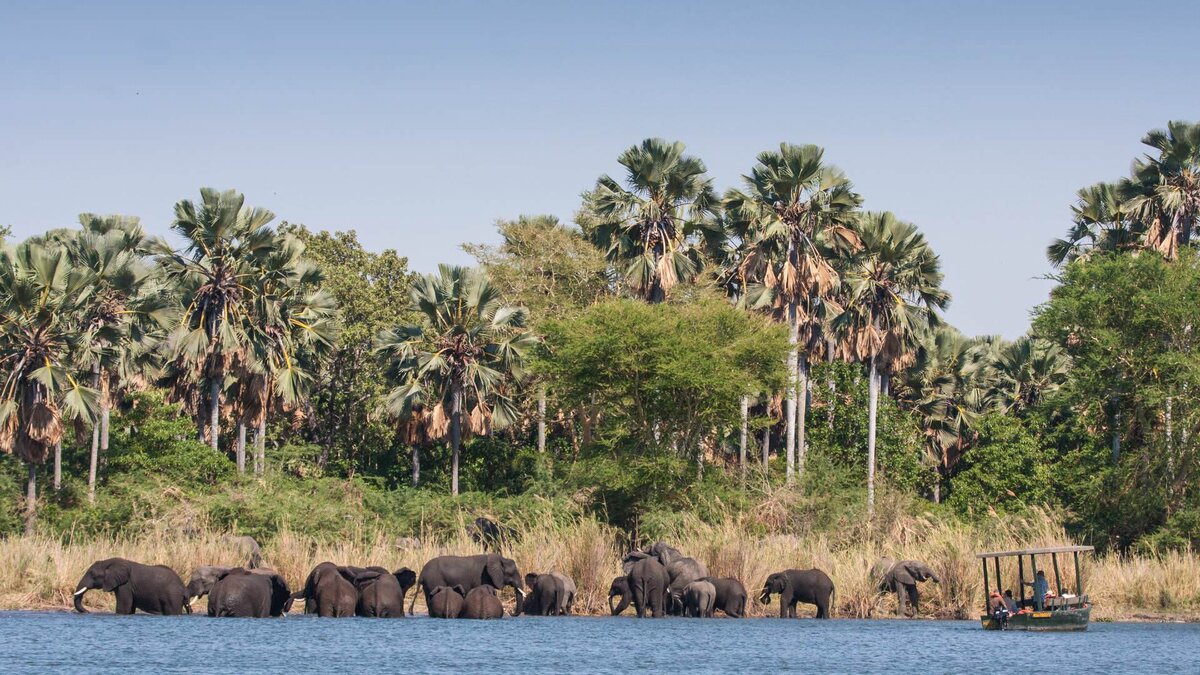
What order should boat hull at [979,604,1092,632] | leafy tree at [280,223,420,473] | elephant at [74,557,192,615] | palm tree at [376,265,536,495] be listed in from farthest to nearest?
1. leafy tree at [280,223,420,473]
2. palm tree at [376,265,536,495]
3. elephant at [74,557,192,615]
4. boat hull at [979,604,1092,632]

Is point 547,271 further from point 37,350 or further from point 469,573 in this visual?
point 469,573

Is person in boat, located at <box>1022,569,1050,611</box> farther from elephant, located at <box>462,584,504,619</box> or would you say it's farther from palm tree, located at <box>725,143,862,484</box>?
palm tree, located at <box>725,143,862,484</box>

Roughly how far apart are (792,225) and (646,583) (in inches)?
1071

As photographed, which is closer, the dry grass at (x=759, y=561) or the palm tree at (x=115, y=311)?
the dry grass at (x=759, y=561)

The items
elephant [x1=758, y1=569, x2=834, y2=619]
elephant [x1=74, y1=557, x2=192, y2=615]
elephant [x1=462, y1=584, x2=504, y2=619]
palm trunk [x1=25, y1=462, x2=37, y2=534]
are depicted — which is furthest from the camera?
palm trunk [x1=25, y1=462, x2=37, y2=534]

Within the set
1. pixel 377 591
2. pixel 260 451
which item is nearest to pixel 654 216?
pixel 260 451

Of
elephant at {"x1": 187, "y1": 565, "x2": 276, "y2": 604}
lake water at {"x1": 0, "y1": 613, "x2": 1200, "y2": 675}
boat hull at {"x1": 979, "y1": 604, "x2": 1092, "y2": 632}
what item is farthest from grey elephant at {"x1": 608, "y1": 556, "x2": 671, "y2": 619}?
elephant at {"x1": 187, "y1": 565, "x2": 276, "y2": 604}

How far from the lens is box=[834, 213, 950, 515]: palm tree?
200 ft

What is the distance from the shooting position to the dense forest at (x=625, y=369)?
159ft

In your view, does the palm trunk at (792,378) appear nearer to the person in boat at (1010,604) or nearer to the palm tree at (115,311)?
the person in boat at (1010,604)

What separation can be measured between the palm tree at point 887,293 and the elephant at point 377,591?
89.7ft

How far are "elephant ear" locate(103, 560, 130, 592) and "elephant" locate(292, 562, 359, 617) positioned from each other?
3926 mm

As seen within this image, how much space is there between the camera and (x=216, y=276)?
57438 millimetres

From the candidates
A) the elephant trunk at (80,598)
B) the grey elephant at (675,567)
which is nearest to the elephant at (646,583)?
the grey elephant at (675,567)
